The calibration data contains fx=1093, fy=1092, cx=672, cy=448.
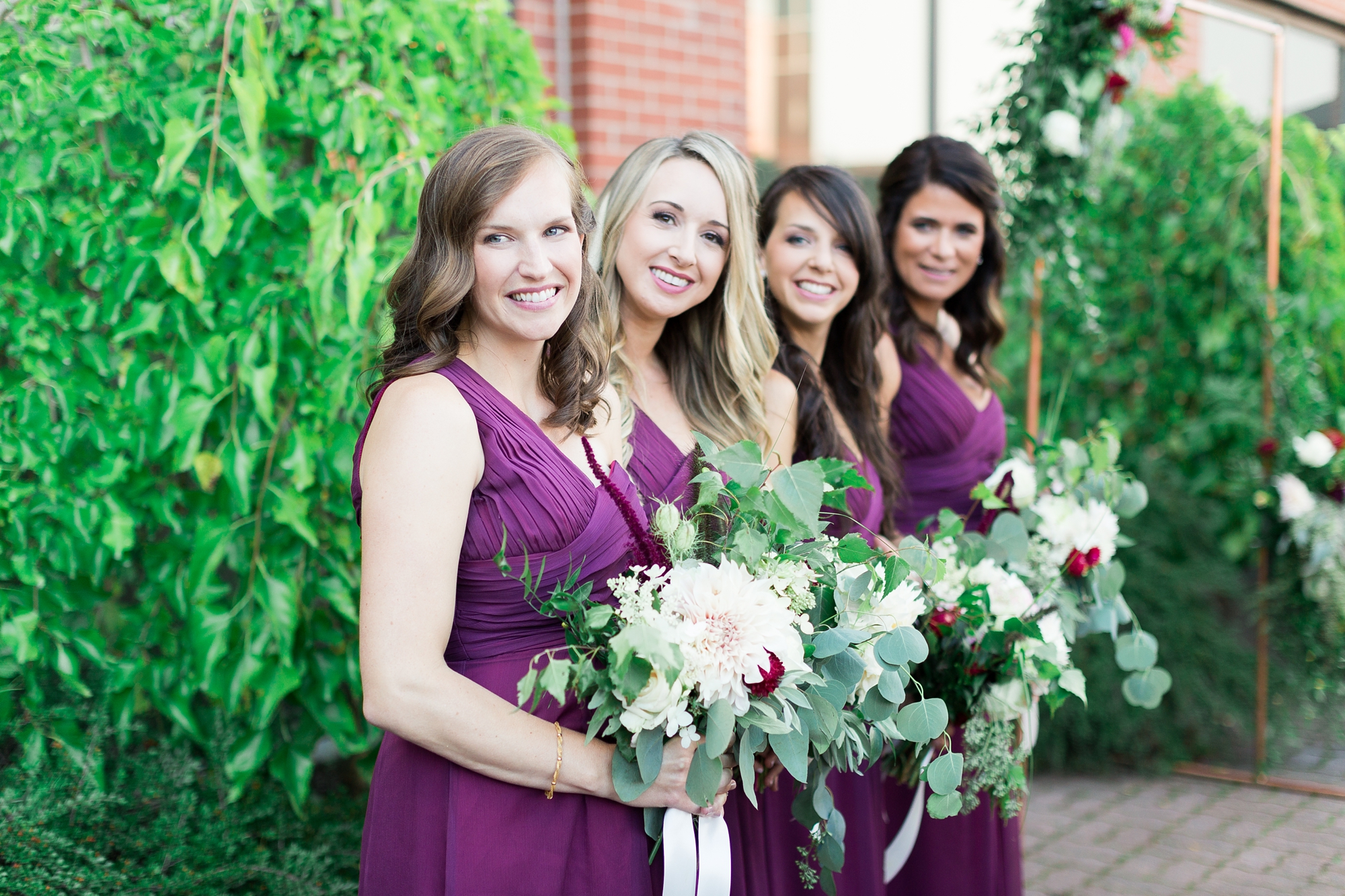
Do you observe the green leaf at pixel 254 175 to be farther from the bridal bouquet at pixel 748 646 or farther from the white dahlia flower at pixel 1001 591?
the white dahlia flower at pixel 1001 591

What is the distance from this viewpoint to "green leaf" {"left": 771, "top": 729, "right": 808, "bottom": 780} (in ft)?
5.92

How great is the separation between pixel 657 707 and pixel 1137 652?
5.37 ft

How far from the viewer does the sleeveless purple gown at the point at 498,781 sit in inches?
73.5

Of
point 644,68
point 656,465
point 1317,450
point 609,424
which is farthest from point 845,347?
point 1317,450

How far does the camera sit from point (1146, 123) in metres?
5.88

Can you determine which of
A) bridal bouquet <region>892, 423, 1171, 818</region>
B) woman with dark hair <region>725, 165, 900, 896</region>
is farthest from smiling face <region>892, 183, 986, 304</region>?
bridal bouquet <region>892, 423, 1171, 818</region>

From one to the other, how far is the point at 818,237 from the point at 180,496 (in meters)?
1.76

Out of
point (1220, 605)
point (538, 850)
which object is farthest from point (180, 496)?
point (1220, 605)

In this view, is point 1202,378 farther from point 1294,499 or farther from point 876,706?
point 876,706

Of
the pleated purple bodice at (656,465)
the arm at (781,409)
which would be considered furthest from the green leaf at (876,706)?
the arm at (781,409)

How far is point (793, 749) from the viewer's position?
1830mm

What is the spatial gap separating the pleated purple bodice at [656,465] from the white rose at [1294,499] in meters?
3.56

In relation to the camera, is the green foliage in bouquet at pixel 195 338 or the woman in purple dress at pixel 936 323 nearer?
the green foliage in bouquet at pixel 195 338

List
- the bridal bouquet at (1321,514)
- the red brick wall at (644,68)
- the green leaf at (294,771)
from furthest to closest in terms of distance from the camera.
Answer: the red brick wall at (644,68), the bridal bouquet at (1321,514), the green leaf at (294,771)
